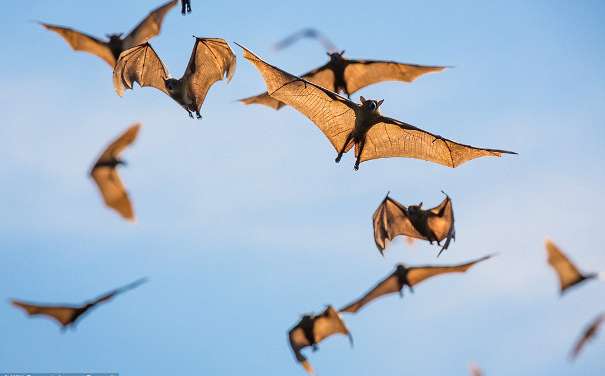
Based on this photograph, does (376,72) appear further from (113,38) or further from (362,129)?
(113,38)

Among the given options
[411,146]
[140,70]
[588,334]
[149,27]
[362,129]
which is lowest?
[588,334]

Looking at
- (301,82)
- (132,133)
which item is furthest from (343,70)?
(132,133)

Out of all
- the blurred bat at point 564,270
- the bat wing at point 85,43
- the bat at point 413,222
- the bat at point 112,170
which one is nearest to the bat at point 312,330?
the bat at point 413,222

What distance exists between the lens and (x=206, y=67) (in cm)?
2088

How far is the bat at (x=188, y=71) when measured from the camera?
20.6 metres

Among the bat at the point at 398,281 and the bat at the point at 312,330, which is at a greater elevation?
the bat at the point at 398,281

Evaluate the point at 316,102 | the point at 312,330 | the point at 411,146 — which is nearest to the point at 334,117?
the point at 316,102

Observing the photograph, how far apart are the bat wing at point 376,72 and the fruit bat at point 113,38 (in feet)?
22.9

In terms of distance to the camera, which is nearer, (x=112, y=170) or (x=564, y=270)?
(x=112, y=170)

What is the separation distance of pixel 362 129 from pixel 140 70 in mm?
7827

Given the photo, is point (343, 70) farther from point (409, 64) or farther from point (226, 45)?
point (226, 45)

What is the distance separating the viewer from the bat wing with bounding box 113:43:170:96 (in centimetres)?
2138

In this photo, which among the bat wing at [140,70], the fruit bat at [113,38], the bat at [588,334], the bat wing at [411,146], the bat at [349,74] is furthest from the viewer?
the bat at [349,74]

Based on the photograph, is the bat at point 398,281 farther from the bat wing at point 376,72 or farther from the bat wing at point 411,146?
the bat wing at point 376,72
